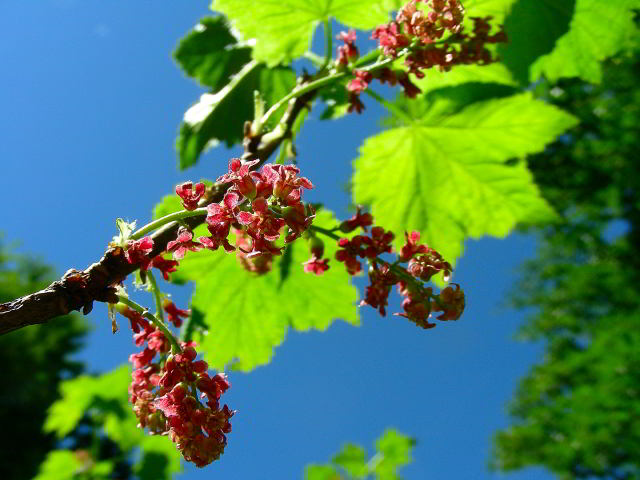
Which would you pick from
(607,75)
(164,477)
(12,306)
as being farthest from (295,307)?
(607,75)

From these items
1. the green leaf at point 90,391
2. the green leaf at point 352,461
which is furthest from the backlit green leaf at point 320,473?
the green leaf at point 90,391

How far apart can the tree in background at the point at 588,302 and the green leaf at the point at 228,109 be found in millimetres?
15284

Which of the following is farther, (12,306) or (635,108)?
(635,108)

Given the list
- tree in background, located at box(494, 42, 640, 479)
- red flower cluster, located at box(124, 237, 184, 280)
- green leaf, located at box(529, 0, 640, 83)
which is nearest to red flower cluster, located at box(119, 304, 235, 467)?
red flower cluster, located at box(124, 237, 184, 280)

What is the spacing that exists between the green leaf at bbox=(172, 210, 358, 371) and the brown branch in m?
0.95

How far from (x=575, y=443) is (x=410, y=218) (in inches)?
783

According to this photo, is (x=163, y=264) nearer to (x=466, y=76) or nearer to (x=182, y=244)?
(x=182, y=244)

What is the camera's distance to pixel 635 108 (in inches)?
702

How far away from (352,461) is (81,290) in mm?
4773

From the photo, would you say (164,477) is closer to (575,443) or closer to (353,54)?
(353,54)

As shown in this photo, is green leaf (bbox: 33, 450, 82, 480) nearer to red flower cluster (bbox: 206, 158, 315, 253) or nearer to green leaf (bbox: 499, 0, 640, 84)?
green leaf (bbox: 499, 0, 640, 84)

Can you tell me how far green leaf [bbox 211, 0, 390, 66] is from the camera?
1.92 m

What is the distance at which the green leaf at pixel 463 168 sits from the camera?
2.30m

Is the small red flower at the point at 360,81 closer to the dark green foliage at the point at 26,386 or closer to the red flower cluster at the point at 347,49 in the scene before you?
the red flower cluster at the point at 347,49
